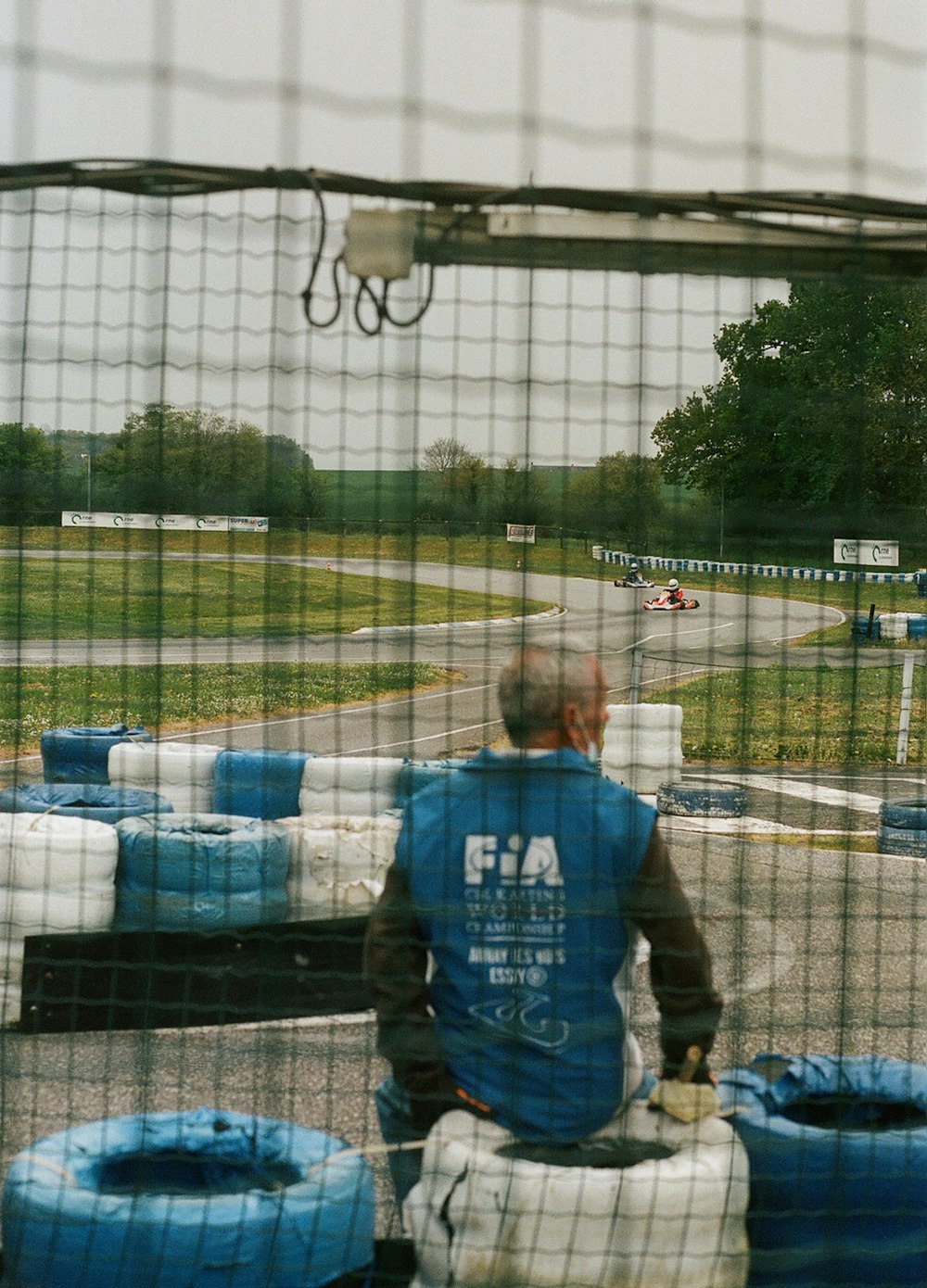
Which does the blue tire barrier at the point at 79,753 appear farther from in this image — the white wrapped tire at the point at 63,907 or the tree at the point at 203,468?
the tree at the point at 203,468

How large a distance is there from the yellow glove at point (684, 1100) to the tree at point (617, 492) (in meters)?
1.17

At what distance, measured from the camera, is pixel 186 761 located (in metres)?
7.95

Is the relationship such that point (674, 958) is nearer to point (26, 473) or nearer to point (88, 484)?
point (88, 484)

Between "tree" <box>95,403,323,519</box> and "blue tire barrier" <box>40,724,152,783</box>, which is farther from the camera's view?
"blue tire barrier" <box>40,724,152,783</box>

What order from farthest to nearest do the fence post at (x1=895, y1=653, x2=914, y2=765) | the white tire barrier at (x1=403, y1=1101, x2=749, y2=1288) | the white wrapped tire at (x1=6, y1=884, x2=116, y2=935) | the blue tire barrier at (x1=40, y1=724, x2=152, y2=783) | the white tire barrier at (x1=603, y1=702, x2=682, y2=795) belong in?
1. the fence post at (x1=895, y1=653, x2=914, y2=765)
2. the white tire barrier at (x1=603, y1=702, x2=682, y2=795)
3. the blue tire barrier at (x1=40, y1=724, x2=152, y2=783)
4. the white wrapped tire at (x1=6, y1=884, x2=116, y2=935)
5. the white tire barrier at (x1=403, y1=1101, x2=749, y2=1288)

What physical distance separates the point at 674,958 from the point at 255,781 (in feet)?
15.2

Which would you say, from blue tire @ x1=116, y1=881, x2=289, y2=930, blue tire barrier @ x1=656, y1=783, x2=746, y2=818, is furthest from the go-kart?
blue tire barrier @ x1=656, y1=783, x2=746, y2=818

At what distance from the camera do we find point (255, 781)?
24.7 ft

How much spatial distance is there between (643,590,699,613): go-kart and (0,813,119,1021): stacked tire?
3.00 m

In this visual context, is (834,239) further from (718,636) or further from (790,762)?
(790,762)

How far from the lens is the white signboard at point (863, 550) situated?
10.5 feet

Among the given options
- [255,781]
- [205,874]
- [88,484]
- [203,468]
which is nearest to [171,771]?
[255,781]

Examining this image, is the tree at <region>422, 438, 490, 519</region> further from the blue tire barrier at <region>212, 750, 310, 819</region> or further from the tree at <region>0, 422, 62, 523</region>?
the blue tire barrier at <region>212, 750, 310, 819</region>

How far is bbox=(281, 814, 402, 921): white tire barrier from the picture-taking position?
6172 millimetres
